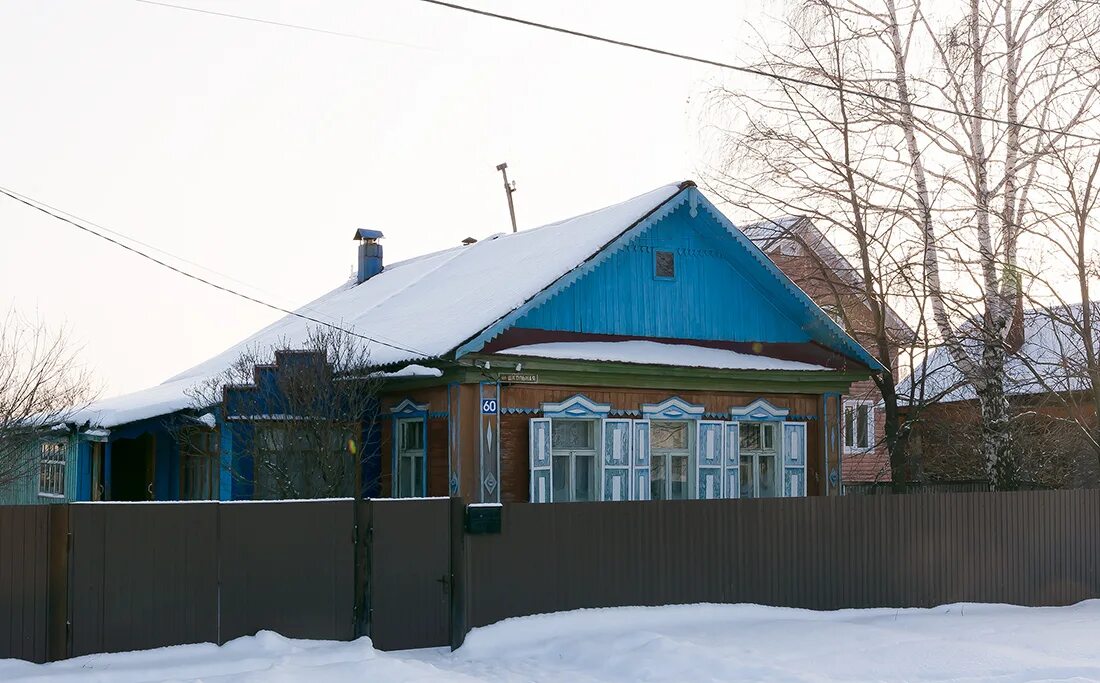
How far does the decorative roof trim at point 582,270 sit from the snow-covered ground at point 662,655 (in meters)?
4.31

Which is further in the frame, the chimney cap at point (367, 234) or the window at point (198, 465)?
the chimney cap at point (367, 234)

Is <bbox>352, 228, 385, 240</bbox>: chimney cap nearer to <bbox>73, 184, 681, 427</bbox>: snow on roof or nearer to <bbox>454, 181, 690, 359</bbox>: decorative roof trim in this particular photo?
<bbox>73, 184, 681, 427</bbox>: snow on roof

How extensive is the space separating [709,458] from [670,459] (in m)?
0.62

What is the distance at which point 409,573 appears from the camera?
11797 millimetres

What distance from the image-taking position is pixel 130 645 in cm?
1052

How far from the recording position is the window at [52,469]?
2444 cm

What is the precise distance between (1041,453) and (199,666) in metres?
20.5

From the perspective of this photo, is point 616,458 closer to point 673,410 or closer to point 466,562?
point 673,410

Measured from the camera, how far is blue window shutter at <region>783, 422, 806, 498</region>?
62.2 ft

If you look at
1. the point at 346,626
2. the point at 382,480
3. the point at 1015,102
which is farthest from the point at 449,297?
the point at 1015,102

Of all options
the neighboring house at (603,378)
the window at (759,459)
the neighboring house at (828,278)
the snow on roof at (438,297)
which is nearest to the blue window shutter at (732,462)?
the neighboring house at (603,378)

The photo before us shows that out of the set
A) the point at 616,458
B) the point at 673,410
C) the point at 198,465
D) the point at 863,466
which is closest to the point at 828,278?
the point at 673,410

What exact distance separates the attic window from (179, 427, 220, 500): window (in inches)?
281

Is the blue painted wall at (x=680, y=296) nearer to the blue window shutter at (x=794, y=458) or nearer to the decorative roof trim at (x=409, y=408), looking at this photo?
the blue window shutter at (x=794, y=458)
